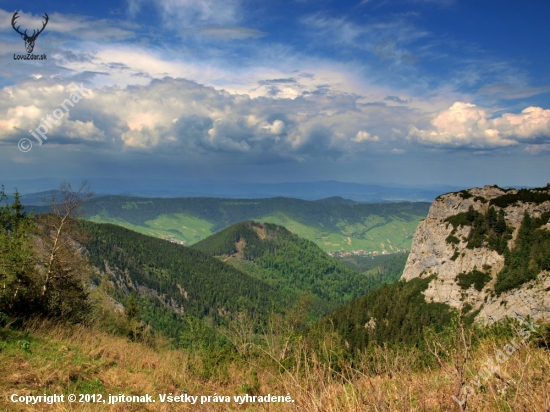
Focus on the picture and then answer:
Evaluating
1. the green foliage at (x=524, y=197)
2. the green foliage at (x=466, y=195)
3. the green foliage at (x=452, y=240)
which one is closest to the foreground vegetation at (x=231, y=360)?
the green foliage at (x=452, y=240)

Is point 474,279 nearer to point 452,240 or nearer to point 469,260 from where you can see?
point 469,260

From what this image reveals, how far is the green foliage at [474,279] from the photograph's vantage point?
2830 inches

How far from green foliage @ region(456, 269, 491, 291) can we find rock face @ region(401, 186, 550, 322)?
0.54m

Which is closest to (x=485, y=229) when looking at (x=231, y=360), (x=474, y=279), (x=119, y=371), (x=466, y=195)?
(x=474, y=279)

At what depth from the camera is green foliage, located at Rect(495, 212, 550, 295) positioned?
61.1 metres

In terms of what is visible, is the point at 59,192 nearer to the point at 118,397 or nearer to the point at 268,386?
the point at 118,397

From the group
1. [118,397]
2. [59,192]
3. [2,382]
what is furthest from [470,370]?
[59,192]

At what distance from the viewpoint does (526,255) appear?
66062 mm

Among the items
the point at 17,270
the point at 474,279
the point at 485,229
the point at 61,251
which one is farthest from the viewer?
the point at 485,229

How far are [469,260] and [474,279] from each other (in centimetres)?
584

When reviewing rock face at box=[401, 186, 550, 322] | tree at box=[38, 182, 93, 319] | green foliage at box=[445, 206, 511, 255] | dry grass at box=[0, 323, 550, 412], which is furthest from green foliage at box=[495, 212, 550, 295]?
tree at box=[38, 182, 93, 319]

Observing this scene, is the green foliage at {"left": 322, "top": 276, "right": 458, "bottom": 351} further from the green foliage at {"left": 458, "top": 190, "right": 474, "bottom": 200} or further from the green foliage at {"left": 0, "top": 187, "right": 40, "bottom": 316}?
the green foliage at {"left": 0, "top": 187, "right": 40, "bottom": 316}

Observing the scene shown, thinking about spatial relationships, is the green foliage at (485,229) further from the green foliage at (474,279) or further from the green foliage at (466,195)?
the green foliage at (474,279)

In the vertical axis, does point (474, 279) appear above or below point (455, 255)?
below
